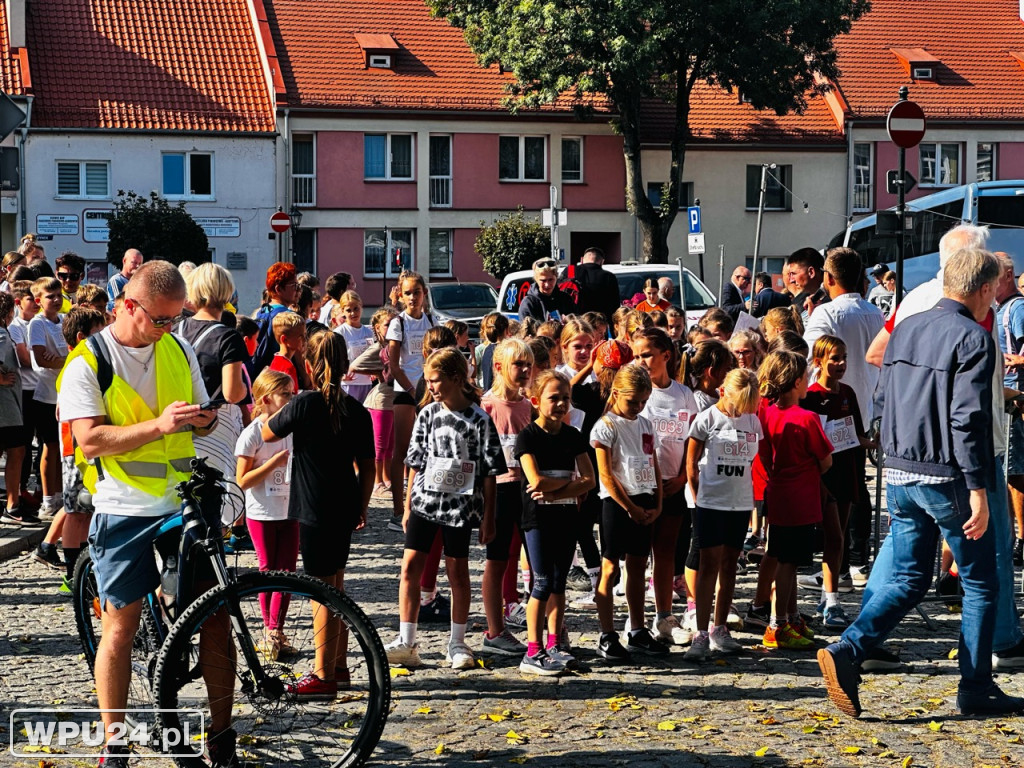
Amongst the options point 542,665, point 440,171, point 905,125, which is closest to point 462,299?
point 440,171

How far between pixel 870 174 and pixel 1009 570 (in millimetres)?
45433

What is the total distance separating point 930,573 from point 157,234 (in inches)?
1468

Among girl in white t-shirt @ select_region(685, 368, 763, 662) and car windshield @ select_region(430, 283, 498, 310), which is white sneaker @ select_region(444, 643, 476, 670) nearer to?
girl in white t-shirt @ select_region(685, 368, 763, 662)

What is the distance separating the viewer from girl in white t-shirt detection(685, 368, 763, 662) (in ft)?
25.8

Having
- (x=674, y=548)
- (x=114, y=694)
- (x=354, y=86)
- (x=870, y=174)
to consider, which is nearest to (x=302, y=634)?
(x=114, y=694)

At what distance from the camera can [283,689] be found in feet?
18.8

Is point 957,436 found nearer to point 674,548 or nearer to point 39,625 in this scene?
point 674,548

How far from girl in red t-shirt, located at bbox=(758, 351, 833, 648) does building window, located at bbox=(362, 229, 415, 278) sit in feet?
129

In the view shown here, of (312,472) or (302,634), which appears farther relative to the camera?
(312,472)

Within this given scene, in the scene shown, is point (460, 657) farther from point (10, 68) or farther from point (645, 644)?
point (10, 68)

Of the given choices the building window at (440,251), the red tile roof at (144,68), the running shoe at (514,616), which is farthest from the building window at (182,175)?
the running shoe at (514,616)

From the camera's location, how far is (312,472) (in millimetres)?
7086

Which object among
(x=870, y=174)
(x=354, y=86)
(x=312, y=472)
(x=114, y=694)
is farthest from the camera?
(x=870, y=174)

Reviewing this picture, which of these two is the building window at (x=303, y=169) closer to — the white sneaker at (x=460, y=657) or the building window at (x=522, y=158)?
the building window at (x=522, y=158)
